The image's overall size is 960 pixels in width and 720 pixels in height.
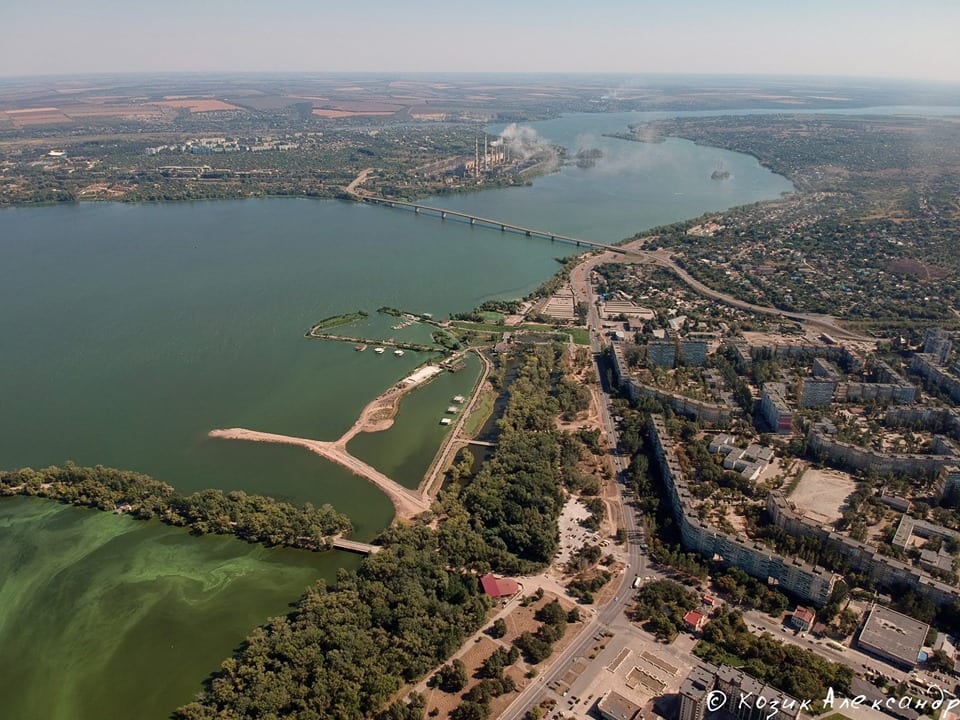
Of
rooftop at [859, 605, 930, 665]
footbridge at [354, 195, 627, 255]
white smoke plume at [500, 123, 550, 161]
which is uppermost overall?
white smoke plume at [500, 123, 550, 161]

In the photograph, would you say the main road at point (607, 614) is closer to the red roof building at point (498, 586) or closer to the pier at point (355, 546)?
the red roof building at point (498, 586)

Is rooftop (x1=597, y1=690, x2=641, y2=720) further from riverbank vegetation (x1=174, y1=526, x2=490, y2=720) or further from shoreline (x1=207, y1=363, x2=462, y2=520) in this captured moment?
shoreline (x1=207, y1=363, x2=462, y2=520)

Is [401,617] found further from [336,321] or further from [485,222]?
[485,222]

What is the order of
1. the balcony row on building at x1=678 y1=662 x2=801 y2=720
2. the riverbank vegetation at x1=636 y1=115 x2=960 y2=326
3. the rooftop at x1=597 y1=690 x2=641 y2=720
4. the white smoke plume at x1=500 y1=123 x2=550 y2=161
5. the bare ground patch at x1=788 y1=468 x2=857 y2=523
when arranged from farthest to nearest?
the white smoke plume at x1=500 y1=123 x2=550 y2=161 < the riverbank vegetation at x1=636 y1=115 x2=960 y2=326 < the bare ground patch at x1=788 y1=468 x2=857 y2=523 < the rooftop at x1=597 y1=690 x2=641 y2=720 < the balcony row on building at x1=678 y1=662 x2=801 y2=720

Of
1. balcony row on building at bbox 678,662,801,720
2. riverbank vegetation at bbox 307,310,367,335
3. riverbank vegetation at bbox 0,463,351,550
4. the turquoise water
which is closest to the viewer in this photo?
balcony row on building at bbox 678,662,801,720

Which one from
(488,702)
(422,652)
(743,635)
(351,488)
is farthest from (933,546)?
(351,488)

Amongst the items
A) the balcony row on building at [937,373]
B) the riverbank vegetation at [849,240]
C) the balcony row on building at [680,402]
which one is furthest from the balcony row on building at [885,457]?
the riverbank vegetation at [849,240]

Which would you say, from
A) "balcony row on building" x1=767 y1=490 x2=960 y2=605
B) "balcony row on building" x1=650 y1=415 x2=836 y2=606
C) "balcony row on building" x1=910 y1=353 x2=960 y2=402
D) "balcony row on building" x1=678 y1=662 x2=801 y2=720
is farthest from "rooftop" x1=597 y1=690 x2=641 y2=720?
"balcony row on building" x1=910 y1=353 x2=960 y2=402
